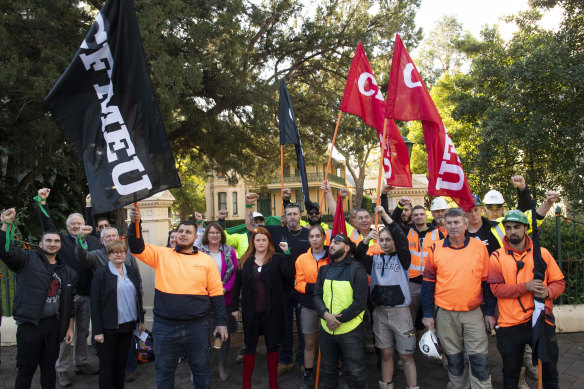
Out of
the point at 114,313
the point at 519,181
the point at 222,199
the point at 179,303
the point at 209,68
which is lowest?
the point at 114,313

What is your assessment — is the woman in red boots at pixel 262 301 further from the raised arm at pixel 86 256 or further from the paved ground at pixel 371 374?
the raised arm at pixel 86 256

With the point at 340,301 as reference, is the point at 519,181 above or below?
above

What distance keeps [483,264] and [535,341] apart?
29.4 inches

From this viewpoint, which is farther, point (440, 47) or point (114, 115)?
point (440, 47)

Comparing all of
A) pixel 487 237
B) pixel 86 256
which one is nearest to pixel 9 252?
pixel 86 256

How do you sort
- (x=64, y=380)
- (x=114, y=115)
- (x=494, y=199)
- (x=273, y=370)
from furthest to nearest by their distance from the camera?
1. (x=494, y=199)
2. (x=64, y=380)
3. (x=273, y=370)
4. (x=114, y=115)

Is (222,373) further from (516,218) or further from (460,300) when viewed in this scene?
(516,218)

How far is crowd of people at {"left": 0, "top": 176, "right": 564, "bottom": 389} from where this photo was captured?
3412 mm

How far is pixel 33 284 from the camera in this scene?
3.80 metres

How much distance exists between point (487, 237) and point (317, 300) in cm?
220

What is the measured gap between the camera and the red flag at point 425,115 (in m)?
4.45

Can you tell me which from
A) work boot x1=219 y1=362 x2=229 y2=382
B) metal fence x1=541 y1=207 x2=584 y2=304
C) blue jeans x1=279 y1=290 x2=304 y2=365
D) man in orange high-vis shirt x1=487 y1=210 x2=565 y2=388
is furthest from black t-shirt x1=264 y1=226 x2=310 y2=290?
metal fence x1=541 y1=207 x2=584 y2=304

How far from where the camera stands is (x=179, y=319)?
3.35 m

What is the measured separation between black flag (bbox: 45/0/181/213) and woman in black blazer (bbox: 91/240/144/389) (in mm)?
1185
